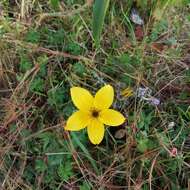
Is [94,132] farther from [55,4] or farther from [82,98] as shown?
[55,4]

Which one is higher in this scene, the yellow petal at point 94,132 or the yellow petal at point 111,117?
the yellow petal at point 111,117

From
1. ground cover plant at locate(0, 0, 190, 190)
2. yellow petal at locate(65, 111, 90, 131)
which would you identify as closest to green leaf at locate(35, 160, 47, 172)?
ground cover plant at locate(0, 0, 190, 190)

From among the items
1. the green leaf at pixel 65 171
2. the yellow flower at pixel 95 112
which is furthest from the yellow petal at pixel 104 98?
the green leaf at pixel 65 171

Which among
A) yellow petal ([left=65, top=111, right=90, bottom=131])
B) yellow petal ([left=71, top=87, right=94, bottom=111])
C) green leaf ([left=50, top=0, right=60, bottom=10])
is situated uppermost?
green leaf ([left=50, top=0, right=60, bottom=10])

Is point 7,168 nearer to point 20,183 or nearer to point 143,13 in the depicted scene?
point 20,183

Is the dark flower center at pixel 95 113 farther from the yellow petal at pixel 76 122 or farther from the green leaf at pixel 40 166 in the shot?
the green leaf at pixel 40 166

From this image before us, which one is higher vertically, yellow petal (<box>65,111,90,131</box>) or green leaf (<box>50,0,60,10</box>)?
green leaf (<box>50,0,60,10</box>)

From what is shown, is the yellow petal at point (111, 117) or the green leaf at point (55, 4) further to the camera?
the green leaf at point (55, 4)

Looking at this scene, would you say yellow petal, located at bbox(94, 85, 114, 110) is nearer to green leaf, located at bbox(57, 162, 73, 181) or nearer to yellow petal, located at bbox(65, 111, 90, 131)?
yellow petal, located at bbox(65, 111, 90, 131)
